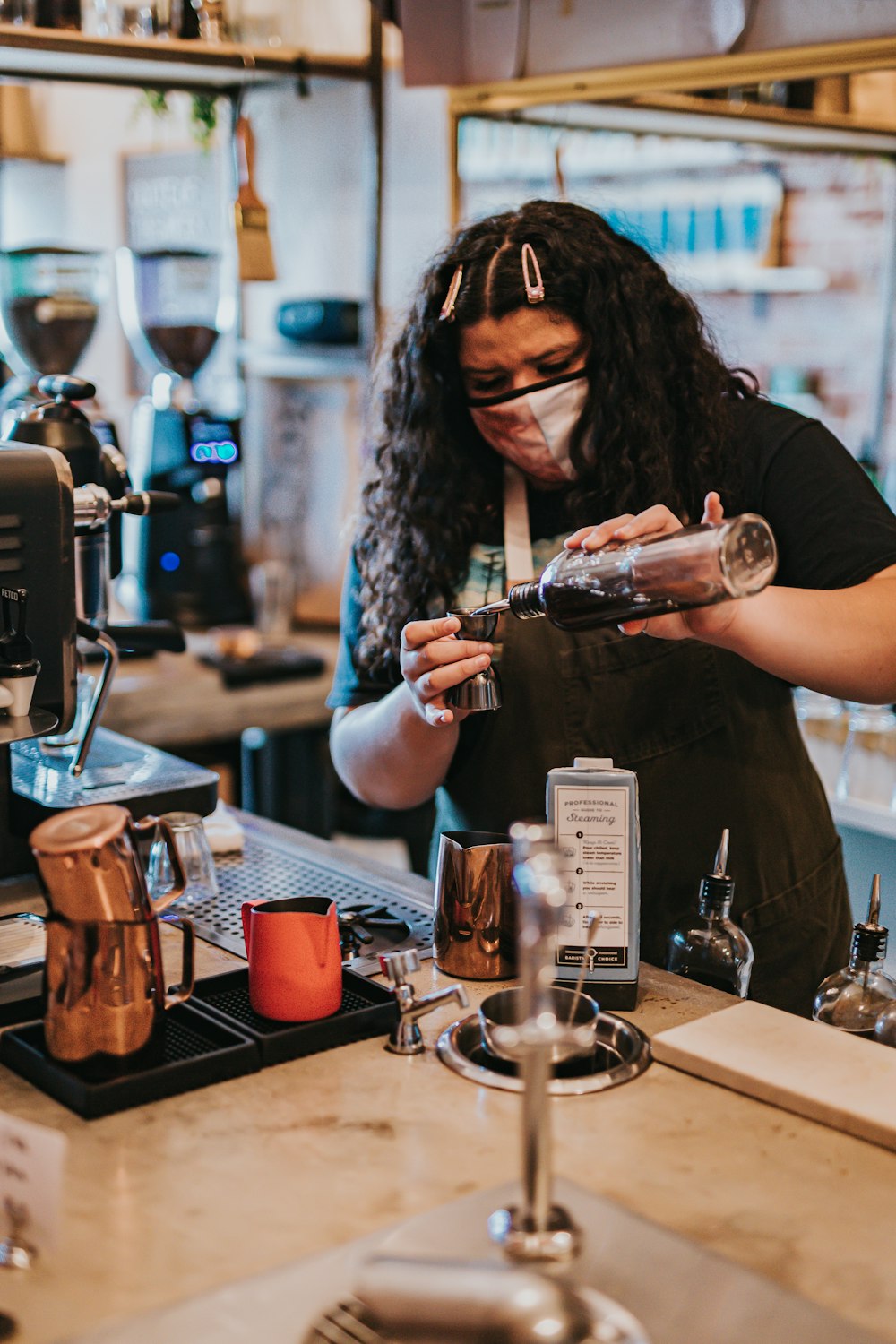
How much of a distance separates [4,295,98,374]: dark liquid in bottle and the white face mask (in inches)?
71.1

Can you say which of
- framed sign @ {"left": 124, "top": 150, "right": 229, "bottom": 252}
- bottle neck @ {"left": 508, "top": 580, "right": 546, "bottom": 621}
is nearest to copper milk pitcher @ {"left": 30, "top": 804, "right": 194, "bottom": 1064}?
bottle neck @ {"left": 508, "top": 580, "right": 546, "bottom": 621}

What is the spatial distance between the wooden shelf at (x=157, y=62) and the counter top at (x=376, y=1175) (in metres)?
2.12

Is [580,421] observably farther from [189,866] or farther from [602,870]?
[189,866]

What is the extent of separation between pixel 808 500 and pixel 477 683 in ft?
1.65

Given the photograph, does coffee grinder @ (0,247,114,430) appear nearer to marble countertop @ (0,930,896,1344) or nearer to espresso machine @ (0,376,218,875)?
espresso machine @ (0,376,218,875)

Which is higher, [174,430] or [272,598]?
[174,430]

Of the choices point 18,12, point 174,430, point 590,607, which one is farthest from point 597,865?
point 174,430

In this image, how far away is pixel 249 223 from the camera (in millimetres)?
2814

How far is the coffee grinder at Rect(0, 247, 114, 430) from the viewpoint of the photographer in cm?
330

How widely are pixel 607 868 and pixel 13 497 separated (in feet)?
2.50

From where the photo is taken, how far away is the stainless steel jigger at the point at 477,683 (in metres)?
1.56

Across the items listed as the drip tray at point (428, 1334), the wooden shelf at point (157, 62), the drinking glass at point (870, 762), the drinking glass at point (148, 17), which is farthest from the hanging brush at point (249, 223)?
the drip tray at point (428, 1334)

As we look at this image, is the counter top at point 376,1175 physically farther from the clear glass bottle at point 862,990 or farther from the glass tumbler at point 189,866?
the glass tumbler at point 189,866

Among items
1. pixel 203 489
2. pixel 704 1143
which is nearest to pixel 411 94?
pixel 203 489
